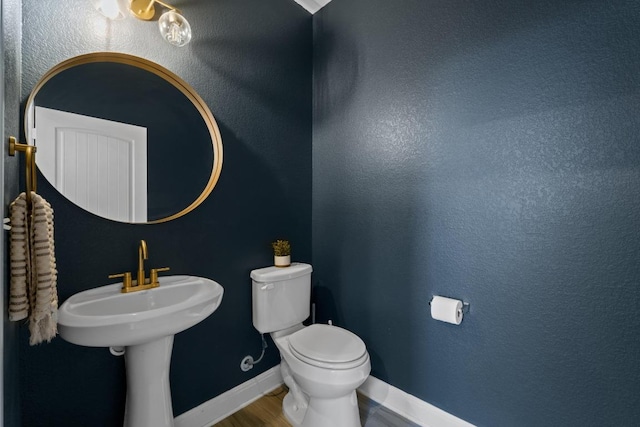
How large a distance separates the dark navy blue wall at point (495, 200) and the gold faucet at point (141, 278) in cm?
109

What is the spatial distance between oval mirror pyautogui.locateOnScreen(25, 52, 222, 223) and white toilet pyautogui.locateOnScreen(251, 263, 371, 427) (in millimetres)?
659

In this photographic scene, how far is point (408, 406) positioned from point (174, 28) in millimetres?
2251

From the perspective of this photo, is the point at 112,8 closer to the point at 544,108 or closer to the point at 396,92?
the point at 396,92

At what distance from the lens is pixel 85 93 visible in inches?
47.8

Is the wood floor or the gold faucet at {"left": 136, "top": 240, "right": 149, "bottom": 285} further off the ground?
the gold faucet at {"left": 136, "top": 240, "right": 149, "bottom": 285}

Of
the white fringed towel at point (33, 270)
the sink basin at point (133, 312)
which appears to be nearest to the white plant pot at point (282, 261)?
the sink basin at point (133, 312)

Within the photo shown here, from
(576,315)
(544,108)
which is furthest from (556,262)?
(544,108)

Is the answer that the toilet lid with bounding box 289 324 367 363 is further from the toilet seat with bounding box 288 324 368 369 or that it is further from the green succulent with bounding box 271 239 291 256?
the green succulent with bounding box 271 239 291 256

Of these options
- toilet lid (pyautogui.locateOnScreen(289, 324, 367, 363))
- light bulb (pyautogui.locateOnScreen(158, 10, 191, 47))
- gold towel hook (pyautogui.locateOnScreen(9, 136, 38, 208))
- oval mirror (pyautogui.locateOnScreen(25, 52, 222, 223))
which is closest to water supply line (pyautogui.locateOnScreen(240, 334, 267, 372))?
toilet lid (pyautogui.locateOnScreen(289, 324, 367, 363))

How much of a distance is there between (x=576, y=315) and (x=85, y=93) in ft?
7.25

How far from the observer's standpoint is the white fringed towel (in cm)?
76

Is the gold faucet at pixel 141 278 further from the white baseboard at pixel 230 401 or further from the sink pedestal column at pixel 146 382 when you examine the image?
the white baseboard at pixel 230 401

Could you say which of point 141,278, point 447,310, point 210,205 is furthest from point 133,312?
point 447,310

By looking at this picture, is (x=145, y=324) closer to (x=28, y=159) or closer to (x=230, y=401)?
(x=28, y=159)
